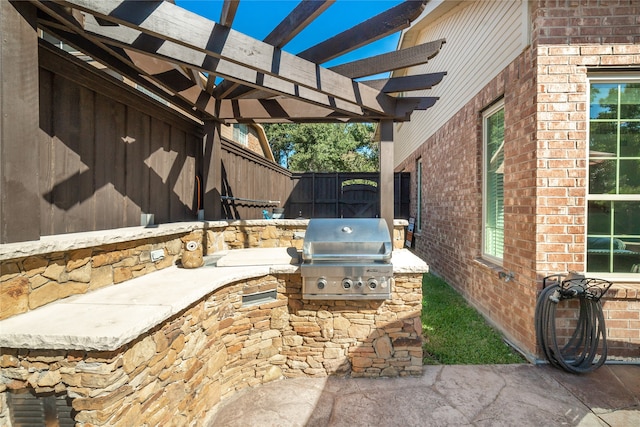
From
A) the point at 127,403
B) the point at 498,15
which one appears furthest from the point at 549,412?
the point at 498,15

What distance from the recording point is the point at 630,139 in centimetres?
293

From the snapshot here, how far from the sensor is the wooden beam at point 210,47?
70.9 inches

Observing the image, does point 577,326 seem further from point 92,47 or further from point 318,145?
point 318,145

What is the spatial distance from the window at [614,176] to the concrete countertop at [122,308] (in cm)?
191

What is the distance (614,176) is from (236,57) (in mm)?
3781

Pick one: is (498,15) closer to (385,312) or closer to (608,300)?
(608,300)

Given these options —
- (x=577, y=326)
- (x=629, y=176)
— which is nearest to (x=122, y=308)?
(x=577, y=326)

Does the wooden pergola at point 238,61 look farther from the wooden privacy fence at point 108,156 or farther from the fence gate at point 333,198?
the fence gate at point 333,198

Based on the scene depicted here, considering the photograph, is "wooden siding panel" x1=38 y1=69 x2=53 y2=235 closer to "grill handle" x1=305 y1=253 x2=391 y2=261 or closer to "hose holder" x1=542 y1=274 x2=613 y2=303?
"grill handle" x1=305 y1=253 x2=391 y2=261

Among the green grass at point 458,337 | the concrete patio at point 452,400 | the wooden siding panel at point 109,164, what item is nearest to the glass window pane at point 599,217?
the concrete patio at point 452,400

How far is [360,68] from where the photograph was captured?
2938 mm

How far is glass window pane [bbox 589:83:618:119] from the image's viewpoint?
2939 mm

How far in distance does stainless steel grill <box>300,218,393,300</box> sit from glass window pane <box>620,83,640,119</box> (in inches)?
107

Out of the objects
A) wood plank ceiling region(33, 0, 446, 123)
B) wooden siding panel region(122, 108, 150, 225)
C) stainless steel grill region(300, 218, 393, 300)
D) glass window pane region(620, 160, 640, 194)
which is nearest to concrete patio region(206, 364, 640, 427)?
stainless steel grill region(300, 218, 393, 300)
